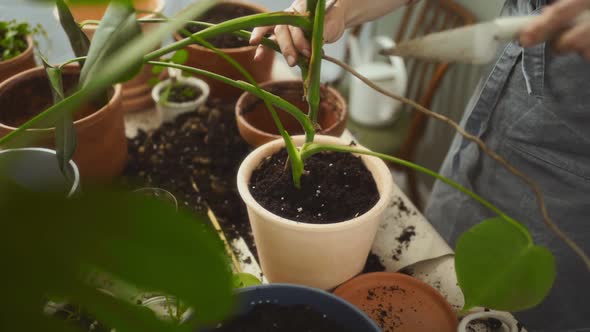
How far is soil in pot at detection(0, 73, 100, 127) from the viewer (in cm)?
69

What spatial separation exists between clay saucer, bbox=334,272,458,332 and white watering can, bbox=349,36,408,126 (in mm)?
1071

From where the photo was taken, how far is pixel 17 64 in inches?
31.6

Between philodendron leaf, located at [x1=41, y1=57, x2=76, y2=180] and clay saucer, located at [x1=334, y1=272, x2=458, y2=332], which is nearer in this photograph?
philodendron leaf, located at [x1=41, y1=57, x2=76, y2=180]

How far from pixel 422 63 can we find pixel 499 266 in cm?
137

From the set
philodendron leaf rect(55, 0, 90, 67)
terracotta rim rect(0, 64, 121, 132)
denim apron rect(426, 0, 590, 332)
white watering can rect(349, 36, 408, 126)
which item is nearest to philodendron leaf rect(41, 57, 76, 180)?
philodendron leaf rect(55, 0, 90, 67)

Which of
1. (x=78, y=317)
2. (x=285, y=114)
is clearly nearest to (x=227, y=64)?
(x=285, y=114)

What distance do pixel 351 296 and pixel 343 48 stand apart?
1509 mm

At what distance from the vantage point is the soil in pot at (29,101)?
694 mm

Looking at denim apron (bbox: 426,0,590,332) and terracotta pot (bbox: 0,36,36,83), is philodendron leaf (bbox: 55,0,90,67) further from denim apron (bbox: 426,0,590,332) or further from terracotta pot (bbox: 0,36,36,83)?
denim apron (bbox: 426,0,590,332)

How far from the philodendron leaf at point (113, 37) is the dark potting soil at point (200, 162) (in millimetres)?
418

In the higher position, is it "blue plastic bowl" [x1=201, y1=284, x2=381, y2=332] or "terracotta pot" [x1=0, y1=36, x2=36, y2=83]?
"terracotta pot" [x1=0, y1=36, x2=36, y2=83]

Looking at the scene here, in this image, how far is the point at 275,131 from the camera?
801 millimetres

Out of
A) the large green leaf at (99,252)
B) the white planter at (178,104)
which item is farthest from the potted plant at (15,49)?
the large green leaf at (99,252)

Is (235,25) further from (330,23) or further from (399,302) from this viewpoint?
(399,302)
